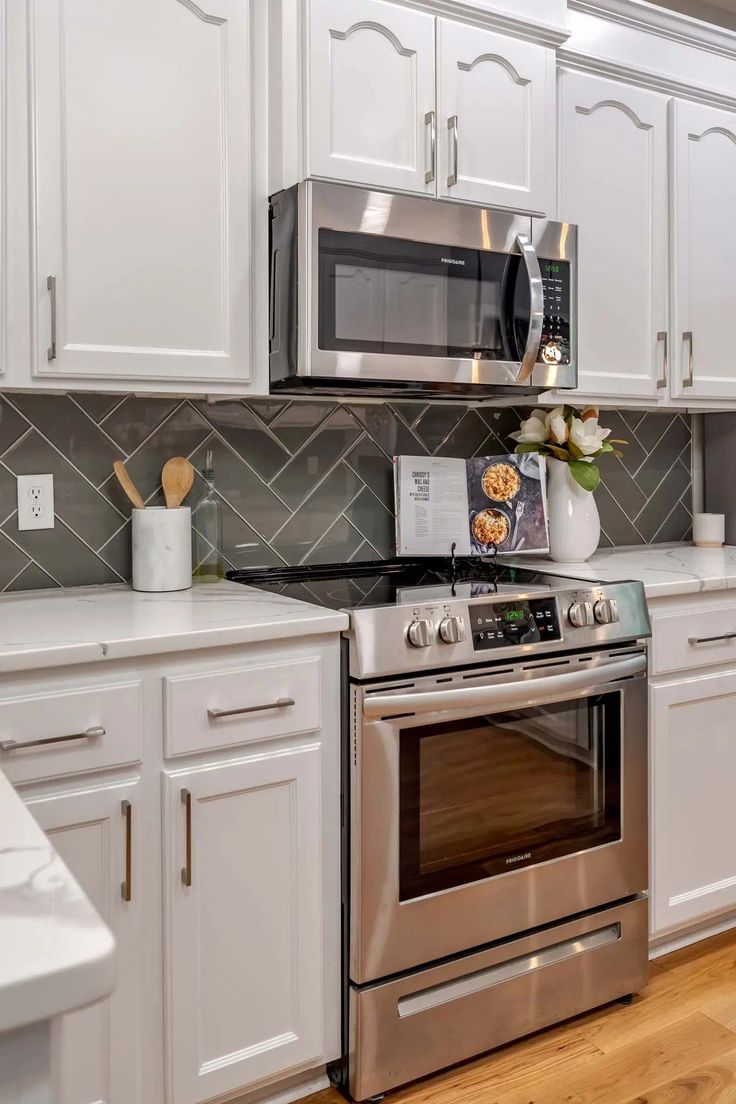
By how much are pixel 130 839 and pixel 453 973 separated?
2.45 ft

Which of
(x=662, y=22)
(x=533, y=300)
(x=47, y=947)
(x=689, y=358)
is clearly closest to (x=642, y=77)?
(x=662, y=22)

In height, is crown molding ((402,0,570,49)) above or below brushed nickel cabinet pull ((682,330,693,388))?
above

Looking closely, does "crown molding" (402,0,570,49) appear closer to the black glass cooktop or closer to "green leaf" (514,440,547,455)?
"green leaf" (514,440,547,455)

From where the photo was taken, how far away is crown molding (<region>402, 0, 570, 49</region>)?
2164 millimetres

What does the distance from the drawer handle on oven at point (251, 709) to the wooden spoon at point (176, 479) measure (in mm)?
634

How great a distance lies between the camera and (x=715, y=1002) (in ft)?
7.27

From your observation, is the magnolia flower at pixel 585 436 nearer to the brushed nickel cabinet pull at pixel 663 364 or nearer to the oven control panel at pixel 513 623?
the brushed nickel cabinet pull at pixel 663 364

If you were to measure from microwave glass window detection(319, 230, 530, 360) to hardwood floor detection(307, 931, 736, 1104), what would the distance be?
4.95ft

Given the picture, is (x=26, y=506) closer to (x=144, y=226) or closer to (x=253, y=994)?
(x=144, y=226)

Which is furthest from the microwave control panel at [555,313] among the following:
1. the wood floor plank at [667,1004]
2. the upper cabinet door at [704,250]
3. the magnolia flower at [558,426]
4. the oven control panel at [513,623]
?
the wood floor plank at [667,1004]

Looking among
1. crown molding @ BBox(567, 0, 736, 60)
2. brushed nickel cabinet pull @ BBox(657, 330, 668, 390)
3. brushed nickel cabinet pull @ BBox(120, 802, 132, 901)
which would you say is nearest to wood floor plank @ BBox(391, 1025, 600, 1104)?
brushed nickel cabinet pull @ BBox(120, 802, 132, 901)

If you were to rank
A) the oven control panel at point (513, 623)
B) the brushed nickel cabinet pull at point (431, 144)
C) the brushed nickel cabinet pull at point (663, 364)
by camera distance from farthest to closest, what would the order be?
the brushed nickel cabinet pull at point (663, 364) → the brushed nickel cabinet pull at point (431, 144) → the oven control panel at point (513, 623)

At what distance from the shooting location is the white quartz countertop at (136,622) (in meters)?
1.57

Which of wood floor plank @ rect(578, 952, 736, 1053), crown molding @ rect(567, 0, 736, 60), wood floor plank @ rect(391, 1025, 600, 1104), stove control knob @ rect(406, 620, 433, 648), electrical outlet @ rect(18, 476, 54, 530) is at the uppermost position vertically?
crown molding @ rect(567, 0, 736, 60)
